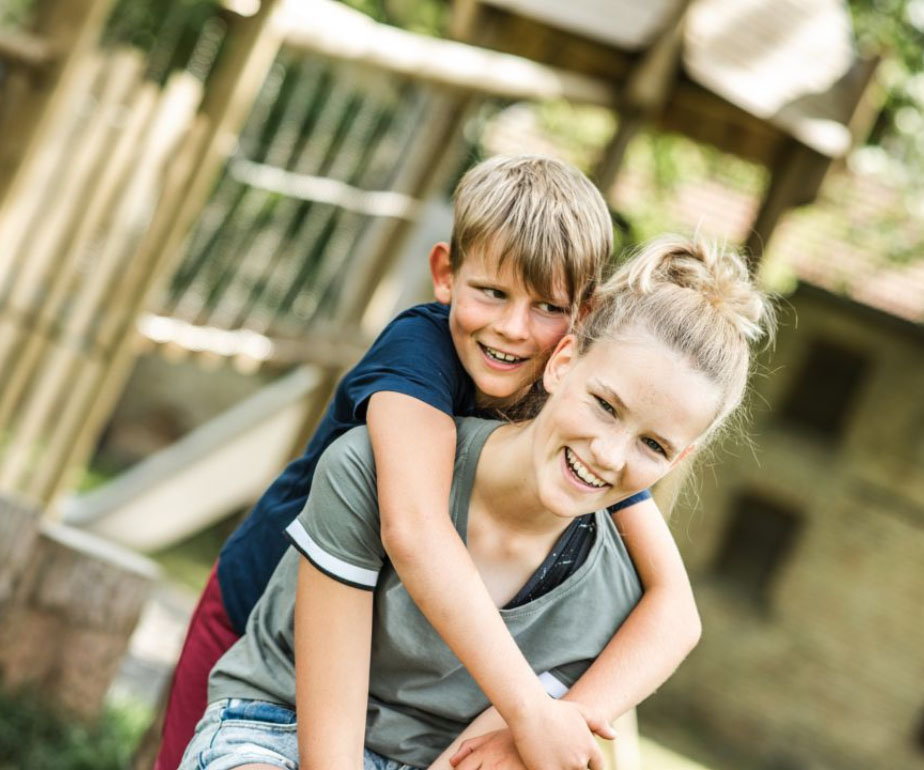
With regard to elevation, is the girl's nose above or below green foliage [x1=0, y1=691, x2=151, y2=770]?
above

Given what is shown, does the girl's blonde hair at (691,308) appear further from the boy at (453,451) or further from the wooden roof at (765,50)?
the wooden roof at (765,50)

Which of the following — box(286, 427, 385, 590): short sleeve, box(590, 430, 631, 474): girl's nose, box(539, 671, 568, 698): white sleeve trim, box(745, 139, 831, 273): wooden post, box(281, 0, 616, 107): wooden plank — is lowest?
box(539, 671, 568, 698): white sleeve trim

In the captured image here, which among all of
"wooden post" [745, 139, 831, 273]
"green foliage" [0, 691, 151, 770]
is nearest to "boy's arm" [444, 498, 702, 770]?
"green foliage" [0, 691, 151, 770]

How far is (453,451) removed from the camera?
212 centimetres

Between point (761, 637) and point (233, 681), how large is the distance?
16.6 meters

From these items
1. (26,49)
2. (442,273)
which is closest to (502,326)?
(442,273)

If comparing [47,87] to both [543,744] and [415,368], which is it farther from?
[543,744]

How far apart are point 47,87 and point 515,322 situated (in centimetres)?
248

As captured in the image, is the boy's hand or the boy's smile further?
the boy's smile

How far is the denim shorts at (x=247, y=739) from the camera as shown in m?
2.08

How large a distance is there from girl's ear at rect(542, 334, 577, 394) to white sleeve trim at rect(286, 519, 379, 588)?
0.42 meters

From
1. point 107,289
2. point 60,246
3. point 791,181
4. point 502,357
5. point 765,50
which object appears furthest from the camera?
point 791,181

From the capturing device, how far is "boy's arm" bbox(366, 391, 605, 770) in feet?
6.56

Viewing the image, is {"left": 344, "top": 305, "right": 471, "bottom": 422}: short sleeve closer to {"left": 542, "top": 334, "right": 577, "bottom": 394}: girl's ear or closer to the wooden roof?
{"left": 542, "top": 334, "right": 577, "bottom": 394}: girl's ear
